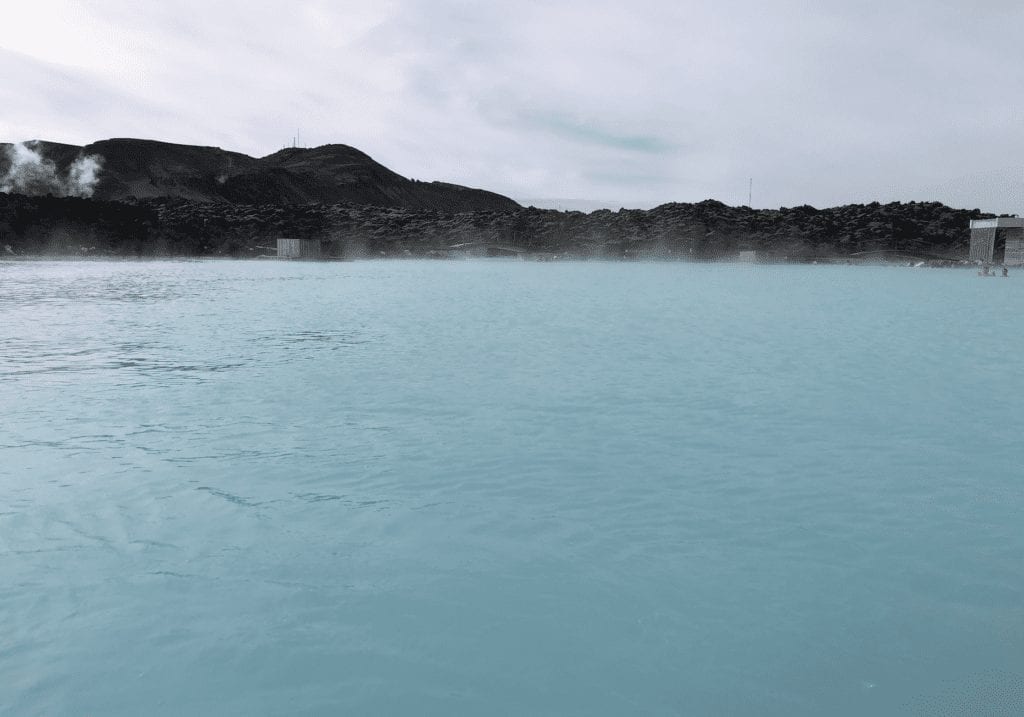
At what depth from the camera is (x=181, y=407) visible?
34.7 ft

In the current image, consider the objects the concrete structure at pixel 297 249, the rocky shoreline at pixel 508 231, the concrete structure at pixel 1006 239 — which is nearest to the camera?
the concrete structure at pixel 1006 239

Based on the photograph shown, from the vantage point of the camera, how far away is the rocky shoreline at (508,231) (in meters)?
90.2

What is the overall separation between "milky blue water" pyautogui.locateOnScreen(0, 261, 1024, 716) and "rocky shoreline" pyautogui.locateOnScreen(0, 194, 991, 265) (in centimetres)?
8480

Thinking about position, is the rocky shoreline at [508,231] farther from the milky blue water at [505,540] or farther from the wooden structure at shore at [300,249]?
the milky blue water at [505,540]

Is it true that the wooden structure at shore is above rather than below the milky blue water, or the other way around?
above

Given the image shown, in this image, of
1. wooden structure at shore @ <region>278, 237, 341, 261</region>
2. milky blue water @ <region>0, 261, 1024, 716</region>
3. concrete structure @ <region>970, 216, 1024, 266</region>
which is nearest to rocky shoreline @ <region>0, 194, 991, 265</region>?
wooden structure at shore @ <region>278, 237, 341, 261</region>

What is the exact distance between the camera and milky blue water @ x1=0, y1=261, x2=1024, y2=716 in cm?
417

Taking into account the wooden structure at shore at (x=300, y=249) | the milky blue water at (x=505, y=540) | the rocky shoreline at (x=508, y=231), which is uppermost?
the rocky shoreline at (x=508, y=231)

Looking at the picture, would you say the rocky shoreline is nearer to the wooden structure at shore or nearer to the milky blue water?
the wooden structure at shore

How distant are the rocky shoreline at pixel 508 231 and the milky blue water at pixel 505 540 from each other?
84799 millimetres

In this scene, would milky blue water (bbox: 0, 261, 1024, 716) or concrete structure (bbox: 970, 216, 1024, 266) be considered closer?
milky blue water (bbox: 0, 261, 1024, 716)

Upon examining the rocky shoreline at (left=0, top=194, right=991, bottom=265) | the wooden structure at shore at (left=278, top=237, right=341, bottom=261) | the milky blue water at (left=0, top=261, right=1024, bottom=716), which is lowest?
the milky blue water at (left=0, top=261, right=1024, bottom=716)

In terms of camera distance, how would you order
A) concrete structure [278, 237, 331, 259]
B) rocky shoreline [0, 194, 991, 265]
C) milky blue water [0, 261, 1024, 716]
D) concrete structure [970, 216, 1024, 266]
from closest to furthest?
milky blue water [0, 261, 1024, 716]
concrete structure [970, 216, 1024, 266]
rocky shoreline [0, 194, 991, 265]
concrete structure [278, 237, 331, 259]

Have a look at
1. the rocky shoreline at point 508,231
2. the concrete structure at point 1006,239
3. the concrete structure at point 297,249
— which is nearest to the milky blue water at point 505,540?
the concrete structure at point 1006,239
